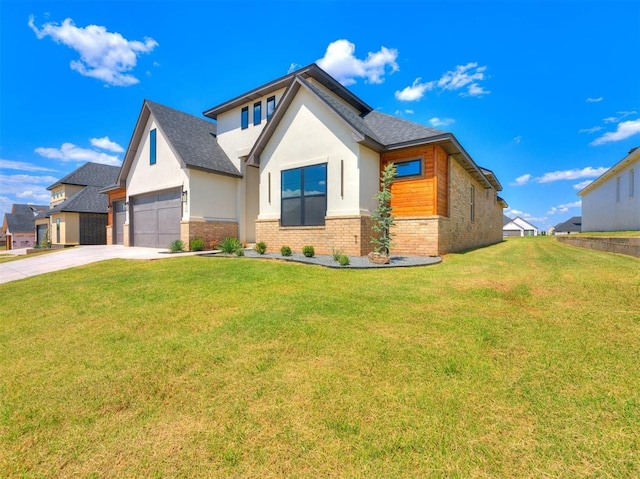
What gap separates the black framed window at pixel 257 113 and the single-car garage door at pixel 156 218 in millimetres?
6309

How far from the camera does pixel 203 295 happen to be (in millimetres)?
6551

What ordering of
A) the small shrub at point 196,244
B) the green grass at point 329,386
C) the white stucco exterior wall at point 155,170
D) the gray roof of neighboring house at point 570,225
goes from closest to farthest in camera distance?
the green grass at point 329,386, the small shrub at point 196,244, the white stucco exterior wall at point 155,170, the gray roof of neighboring house at point 570,225

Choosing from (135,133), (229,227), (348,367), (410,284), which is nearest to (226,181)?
(229,227)

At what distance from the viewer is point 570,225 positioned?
2992 inches

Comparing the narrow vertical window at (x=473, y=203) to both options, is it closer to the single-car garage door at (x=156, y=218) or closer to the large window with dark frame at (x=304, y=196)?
the large window with dark frame at (x=304, y=196)

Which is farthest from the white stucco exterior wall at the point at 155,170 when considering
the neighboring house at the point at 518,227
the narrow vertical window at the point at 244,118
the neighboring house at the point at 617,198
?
the neighboring house at the point at 518,227

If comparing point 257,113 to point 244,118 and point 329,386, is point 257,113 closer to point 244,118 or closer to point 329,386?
point 244,118

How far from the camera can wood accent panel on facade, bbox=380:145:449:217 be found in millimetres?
12141

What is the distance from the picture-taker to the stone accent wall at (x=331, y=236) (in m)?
11.9

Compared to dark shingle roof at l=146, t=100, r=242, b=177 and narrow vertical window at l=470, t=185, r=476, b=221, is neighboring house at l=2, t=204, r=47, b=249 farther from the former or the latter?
narrow vertical window at l=470, t=185, r=476, b=221

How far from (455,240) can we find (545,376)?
41.1 feet

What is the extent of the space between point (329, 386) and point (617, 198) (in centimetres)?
3250

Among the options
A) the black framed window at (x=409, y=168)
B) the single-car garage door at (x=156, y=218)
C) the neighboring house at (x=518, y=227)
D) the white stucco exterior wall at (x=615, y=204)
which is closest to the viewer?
the black framed window at (x=409, y=168)

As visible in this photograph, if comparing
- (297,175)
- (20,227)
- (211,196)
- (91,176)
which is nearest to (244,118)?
(211,196)
